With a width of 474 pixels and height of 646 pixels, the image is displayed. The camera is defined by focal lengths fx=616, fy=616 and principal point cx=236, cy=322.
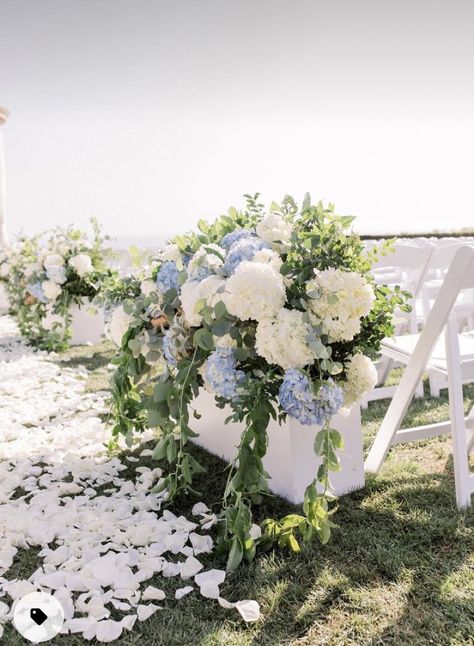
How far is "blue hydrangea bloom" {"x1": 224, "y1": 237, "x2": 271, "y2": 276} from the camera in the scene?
6.45 ft

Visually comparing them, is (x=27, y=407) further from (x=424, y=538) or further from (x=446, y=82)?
(x=446, y=82)

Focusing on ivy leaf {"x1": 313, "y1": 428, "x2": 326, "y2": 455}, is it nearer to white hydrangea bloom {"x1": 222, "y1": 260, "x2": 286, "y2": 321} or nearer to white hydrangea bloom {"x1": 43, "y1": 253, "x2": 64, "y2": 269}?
white hydrangea bloom {"x1": 222, "y1": 260, "x2": 286, "y2": 321}

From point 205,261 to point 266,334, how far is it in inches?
16.7

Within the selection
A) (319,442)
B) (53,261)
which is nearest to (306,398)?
(319,442)

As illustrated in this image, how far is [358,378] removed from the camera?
197 cm

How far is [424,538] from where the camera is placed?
2047 mm

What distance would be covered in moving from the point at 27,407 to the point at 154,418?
220 cm

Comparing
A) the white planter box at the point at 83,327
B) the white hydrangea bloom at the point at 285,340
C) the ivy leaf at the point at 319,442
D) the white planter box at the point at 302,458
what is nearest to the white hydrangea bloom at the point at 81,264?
the white planter box at the point at 83,327

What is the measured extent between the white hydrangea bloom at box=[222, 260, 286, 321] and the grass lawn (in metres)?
0.79

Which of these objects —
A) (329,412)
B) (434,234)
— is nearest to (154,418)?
(329,412)

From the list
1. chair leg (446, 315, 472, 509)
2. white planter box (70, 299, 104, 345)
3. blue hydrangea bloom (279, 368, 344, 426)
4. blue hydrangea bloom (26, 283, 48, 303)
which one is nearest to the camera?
blue hydrangea bloom (279, 368, 344, 426)

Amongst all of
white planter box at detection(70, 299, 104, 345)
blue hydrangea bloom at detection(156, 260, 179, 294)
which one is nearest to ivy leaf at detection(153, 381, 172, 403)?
blue hydrangea bloom at detection(156, 260, 179, 294)

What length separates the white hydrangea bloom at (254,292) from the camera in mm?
1787

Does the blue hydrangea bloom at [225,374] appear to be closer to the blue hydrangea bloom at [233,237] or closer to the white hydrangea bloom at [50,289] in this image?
the blue hydrangea bloom at [233,237]
